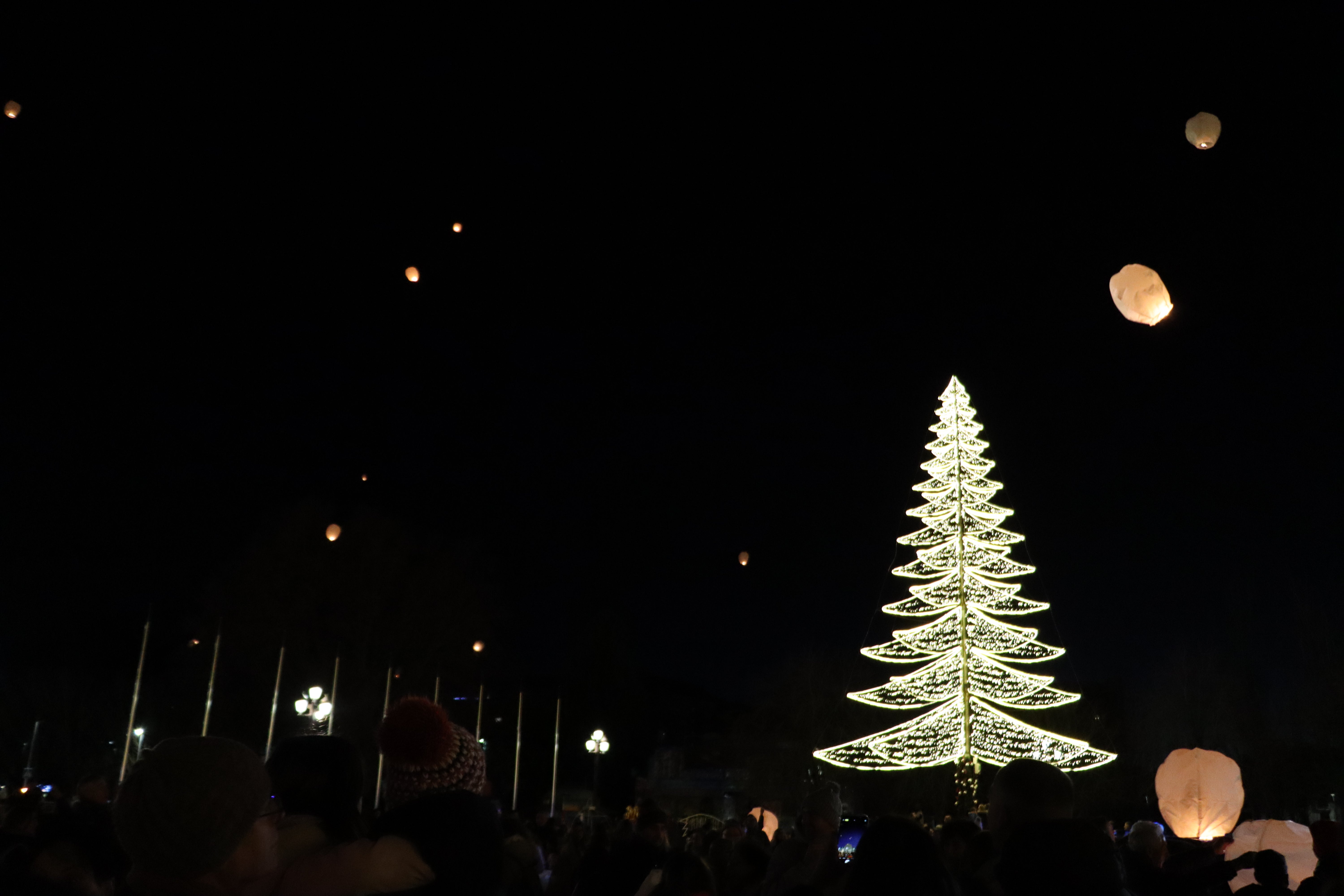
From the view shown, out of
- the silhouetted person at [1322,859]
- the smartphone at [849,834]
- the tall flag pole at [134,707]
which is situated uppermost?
the tall flag pole at [134,707]

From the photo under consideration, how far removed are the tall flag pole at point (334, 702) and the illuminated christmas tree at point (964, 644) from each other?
45.3 feet

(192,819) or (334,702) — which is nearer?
(192,819)

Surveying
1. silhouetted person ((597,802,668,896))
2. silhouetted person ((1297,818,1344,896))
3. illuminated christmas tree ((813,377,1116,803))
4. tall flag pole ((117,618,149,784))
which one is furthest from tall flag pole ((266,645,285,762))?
silhouetted person ((1297,818,1344,896))

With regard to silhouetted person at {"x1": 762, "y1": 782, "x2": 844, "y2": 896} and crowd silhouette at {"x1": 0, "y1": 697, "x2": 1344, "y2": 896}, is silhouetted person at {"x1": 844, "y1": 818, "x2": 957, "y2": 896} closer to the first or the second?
crowd silhouette at {"x1": 0, "y1": 697, "x2": 1344, "y2": 896}

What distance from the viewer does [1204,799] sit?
725 cm

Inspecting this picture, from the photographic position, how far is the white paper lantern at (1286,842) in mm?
6836

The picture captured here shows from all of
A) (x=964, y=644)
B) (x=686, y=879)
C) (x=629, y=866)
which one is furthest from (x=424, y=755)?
(x=964, y=644)

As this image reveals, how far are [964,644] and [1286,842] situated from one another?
65.5 feet

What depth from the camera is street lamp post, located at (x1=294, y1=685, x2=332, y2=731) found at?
2394 cm

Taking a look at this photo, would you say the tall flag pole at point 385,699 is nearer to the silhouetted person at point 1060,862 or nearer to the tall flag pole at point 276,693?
the tall flag pole at point 276,693

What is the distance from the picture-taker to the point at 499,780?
167 ft

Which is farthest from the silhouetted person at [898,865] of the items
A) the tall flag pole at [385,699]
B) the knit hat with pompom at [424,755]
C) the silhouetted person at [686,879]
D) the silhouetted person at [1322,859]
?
the tall flag pole at [385,699]

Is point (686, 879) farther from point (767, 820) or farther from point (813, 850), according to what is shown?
point (767, 820)

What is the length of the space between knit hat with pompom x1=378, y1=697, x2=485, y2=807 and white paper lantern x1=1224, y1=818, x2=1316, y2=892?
562 cm
